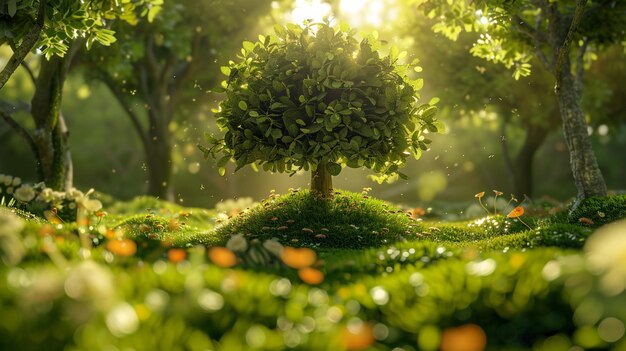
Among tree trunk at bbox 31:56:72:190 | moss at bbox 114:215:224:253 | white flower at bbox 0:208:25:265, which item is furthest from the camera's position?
tree trunk at bbox 31:56:72:190

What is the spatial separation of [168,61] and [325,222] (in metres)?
13.4

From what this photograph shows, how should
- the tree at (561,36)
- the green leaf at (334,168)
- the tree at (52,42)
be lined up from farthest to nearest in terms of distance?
the tree at (561,36) → the green leaf at (334,168) → the tree at (52,42)

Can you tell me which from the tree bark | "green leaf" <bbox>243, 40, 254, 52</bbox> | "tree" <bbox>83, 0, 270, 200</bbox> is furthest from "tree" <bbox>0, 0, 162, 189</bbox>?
the tree bark

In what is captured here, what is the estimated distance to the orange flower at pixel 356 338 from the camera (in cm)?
359

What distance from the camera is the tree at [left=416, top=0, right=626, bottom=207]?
12.0 meters

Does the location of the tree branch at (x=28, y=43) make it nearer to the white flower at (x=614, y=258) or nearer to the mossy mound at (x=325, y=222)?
the mossy mound at (x=325, y=222)

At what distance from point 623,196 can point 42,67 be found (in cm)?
1201

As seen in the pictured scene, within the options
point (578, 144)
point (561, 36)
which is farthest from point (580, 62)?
point (578, 144)

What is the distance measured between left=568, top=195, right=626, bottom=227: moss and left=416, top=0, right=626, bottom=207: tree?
72cm

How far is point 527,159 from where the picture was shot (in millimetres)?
25391

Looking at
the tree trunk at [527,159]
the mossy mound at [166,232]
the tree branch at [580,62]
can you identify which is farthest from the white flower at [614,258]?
the tree trunk at [527,159]

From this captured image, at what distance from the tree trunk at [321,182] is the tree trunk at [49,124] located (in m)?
5.96

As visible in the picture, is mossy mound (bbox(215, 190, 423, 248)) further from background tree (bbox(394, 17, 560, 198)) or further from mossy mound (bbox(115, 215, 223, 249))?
background tree (bbox(394, 17, 560, 198))

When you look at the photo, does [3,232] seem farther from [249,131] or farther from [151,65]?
[151,65]
